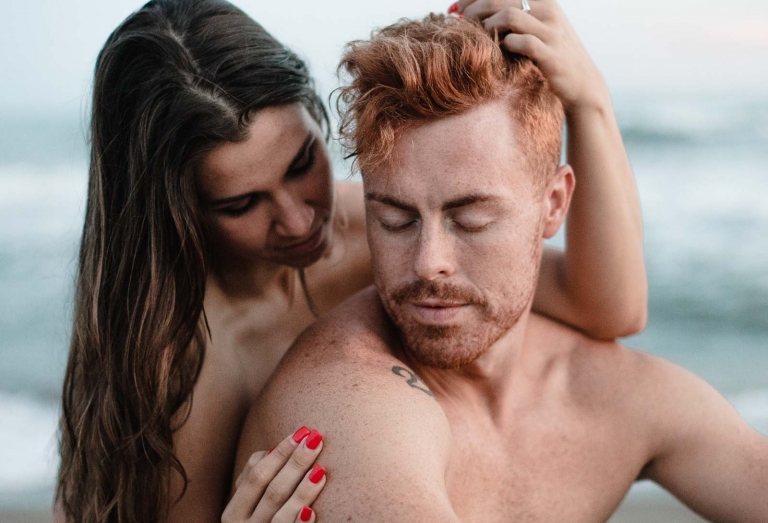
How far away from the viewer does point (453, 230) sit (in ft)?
6.48

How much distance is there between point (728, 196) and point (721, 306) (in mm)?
1352

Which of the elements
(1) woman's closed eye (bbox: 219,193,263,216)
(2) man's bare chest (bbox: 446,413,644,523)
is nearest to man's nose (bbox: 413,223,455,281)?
(2) man's bare chest (bbox: 446,413,644,523)

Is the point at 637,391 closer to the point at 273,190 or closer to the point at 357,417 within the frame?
the point at 357,417

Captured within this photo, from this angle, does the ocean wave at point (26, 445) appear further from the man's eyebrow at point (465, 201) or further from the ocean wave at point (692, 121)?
the ocean wave at point (692, 121)

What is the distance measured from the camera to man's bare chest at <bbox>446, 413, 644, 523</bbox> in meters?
2.22

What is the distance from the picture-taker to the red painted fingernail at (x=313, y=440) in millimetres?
1776

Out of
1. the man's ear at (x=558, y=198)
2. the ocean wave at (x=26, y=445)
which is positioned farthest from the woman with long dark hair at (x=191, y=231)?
the ocean wave at (x=26, y=445)

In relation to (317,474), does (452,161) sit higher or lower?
higher

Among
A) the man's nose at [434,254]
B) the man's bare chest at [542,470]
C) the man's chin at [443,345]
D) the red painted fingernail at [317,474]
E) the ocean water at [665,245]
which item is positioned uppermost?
the man's nose at [434,254]

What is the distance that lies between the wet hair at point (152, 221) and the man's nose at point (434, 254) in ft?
2.14

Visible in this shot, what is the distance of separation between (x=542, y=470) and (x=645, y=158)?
7.43 metres

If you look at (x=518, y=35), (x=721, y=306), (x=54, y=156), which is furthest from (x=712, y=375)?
(x=54, y=156)

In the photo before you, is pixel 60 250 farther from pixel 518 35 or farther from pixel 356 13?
pixel 518 35

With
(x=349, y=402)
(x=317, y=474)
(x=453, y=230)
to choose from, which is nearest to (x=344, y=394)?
(x=349, y=402)
